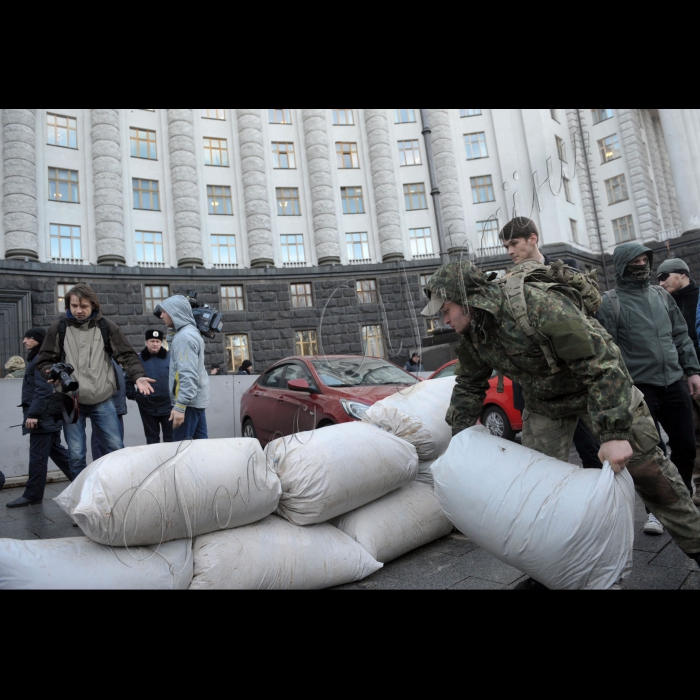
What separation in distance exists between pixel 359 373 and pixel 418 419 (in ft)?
6.33

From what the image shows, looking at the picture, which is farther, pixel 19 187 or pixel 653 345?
pixel 19 187

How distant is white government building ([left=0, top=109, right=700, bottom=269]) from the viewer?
701 inches

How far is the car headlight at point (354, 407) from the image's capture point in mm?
4320

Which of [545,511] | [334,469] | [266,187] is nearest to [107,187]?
[266,187]

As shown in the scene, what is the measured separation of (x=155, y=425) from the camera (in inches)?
196

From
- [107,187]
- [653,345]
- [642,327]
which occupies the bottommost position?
[653,345]

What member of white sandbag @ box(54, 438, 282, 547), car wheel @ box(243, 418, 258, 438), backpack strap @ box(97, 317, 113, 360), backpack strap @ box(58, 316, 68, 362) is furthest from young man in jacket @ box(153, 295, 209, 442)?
car wheel @ box(243, 418, 258, 438)

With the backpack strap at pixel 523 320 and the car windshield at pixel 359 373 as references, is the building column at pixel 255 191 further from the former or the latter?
the backpack strap at pixel 523 320

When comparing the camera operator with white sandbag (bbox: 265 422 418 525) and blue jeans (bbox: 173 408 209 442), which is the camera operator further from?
white sandbag (bbox: 265 422 418 525)

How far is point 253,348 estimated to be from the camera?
18891 millimetres

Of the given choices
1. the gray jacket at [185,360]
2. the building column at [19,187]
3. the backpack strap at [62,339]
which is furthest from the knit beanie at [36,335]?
the building column at [19,187]

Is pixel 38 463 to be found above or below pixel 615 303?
below

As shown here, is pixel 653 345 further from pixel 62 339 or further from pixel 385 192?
pixel 385 192
